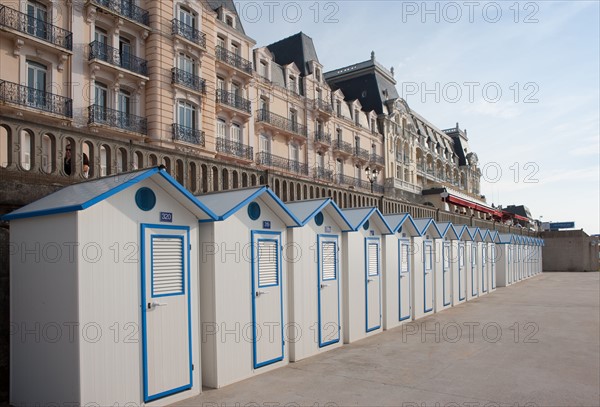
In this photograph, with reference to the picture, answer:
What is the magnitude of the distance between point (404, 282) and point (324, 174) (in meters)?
26.6

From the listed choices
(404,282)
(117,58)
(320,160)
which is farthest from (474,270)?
(320,160)

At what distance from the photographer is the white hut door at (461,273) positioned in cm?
1894

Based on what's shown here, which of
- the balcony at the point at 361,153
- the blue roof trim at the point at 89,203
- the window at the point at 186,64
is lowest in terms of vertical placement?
the blue roof trim at the point at 89,203

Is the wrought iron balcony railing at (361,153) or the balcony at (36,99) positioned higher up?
the wrought iron balcony railing at (361,153)

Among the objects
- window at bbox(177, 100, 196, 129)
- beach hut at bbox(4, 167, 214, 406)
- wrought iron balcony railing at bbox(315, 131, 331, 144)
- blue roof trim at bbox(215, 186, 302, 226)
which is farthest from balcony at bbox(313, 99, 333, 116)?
beach hut at bbox(4, 167, 214, 406)

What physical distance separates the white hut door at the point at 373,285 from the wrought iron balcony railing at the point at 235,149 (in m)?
19.1

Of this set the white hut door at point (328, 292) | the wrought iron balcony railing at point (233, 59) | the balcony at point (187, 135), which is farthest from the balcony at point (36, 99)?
the white hut door at point (328, 292)

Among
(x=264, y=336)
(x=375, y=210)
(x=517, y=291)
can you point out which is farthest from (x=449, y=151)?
(x=264, y=336)

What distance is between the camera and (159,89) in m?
25.5

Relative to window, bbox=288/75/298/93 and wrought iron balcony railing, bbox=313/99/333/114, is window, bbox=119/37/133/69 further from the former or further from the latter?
wrought iron balcony railing, bbox=313/99/333/114

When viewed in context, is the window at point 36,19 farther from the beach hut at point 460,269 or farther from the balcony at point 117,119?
the beach hut at point 460,269

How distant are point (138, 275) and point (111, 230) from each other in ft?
2.23

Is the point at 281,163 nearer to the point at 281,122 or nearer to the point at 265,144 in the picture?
the point at 265,144

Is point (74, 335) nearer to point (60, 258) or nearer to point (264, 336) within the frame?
point (60, 258)
